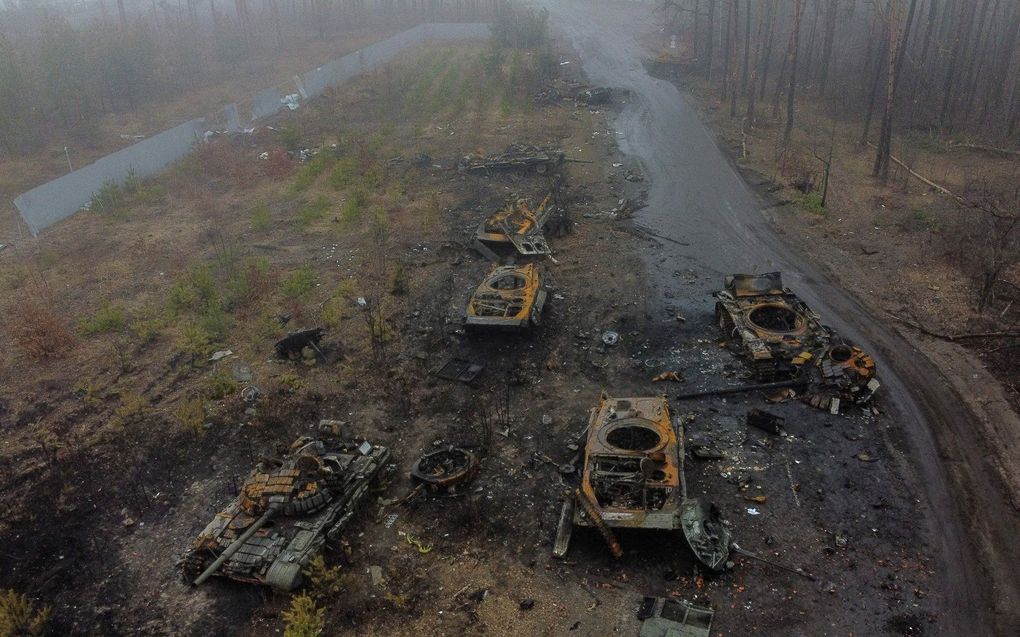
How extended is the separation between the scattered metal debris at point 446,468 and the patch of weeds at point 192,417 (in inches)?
168

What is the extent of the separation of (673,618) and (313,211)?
17093mm

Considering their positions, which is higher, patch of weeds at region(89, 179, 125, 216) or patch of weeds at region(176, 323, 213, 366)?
Result: patch of weeds at region(89, 179, 125, 216)

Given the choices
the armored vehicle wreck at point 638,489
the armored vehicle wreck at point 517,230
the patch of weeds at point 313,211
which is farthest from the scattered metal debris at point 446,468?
the patch of weeds at point 313,211

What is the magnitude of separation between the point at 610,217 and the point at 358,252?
7387 millimetres

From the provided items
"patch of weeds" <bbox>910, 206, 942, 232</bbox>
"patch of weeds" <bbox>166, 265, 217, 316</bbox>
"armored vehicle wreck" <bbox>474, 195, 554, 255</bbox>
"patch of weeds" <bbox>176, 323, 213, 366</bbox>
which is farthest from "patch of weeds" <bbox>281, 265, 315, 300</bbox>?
"patch of weeds" <bbox>910, 206, 942, 232</bbox>

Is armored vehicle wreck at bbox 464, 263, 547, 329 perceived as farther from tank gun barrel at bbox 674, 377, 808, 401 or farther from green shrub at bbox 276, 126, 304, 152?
green shrub at bbox 276, 126, 304, 152

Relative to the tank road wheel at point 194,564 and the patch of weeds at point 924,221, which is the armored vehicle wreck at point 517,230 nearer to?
the patch of weeds at point 924,221

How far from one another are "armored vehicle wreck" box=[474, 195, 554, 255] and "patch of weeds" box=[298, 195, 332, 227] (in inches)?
240

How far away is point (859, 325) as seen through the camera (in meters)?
14.1

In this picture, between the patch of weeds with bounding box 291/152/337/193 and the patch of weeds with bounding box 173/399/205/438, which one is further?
the patch of weeds with bounding box 291/152/337/193

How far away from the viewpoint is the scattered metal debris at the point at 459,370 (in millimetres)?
13047

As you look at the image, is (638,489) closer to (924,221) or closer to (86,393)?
(86,393)

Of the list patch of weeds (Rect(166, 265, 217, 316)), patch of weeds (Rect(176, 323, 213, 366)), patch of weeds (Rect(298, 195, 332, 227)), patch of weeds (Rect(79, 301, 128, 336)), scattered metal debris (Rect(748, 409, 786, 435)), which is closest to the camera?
scattered metal debris (Rect(748, 409, 786, 435))

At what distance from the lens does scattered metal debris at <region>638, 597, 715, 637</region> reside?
7664 millimetres
